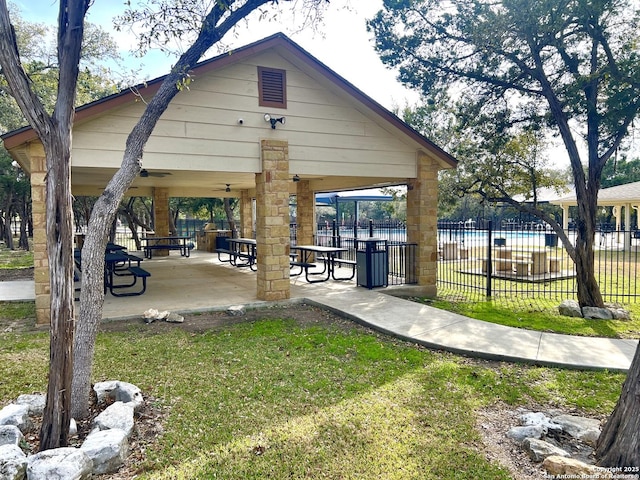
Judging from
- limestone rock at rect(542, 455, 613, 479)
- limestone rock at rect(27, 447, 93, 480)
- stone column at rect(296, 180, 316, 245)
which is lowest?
limestone rock at rect(542, 455, 613, 479)

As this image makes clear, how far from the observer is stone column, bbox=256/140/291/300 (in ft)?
25.9

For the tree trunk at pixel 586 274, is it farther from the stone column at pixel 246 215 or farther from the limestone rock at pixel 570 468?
the stone column at pixel 246 215

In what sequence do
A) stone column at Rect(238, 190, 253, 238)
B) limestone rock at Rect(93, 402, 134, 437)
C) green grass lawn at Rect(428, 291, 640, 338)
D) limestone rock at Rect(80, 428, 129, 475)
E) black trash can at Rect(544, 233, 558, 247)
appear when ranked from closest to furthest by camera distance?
limestone rock at Rect(80, 428, 129, 475) < limestone rock at Rect(93, 402, 134, 437) < green grass lawn at Rect(428, 291, 640, 338) < black trash can at Rect(544, 233, 558, 247) < stone column at Rect(238, 190, 253, 238)

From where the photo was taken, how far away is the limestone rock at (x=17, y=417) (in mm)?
3148

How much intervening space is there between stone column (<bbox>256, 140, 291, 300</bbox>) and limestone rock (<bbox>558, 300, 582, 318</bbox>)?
5613 millimetres

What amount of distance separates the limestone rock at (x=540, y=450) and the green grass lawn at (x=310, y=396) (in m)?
0.30

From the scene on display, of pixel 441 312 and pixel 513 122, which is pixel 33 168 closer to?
pixel 441 312

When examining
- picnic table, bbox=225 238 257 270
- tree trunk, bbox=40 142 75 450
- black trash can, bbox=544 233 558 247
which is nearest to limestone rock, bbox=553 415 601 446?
tree trunk, bbox=40 142 75 450

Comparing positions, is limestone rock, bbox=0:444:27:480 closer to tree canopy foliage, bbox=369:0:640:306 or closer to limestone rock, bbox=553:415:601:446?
limestone rock, bbox=553:415:601:446

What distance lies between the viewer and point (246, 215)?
18.1 meters

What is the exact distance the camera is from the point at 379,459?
9.63 ft

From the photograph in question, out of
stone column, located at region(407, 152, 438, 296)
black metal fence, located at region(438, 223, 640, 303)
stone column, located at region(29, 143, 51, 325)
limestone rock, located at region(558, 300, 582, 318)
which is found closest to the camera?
stone column, located at region(29, 143, 51, 325)

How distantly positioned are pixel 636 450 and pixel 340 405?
216 cm

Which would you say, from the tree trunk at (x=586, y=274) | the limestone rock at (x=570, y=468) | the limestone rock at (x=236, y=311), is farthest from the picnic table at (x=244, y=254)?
the limestone rock at (x=570, y=468)
